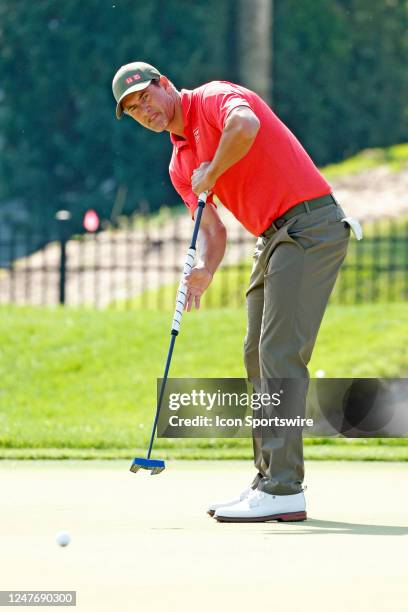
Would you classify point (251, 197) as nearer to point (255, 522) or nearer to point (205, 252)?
point (205, 252)

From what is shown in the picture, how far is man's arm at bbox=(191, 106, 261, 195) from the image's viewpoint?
6.13m

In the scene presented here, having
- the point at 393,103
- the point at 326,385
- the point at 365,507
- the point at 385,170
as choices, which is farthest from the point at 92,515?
the point at 393,103

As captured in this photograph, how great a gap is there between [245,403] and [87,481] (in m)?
0.88

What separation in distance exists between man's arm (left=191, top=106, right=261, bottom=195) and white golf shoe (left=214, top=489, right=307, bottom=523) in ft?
4.43

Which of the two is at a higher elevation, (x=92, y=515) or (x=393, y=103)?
(x=393, y=103)

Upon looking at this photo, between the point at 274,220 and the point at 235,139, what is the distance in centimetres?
46

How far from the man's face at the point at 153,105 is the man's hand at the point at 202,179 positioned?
23 cm

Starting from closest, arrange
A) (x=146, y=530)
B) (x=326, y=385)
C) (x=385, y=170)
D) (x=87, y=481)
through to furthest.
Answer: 1. (x=146, y=530)
2. (x=87, y=481)
3. (x=326, y=385)
4. (x=385, y=170)

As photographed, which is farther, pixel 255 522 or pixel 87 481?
pixel 87 481

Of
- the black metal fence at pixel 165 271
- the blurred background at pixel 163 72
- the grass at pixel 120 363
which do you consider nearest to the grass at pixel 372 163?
the blurred background at pixel 163 72

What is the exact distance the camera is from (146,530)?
589 cm

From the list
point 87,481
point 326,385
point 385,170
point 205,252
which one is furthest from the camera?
point 385,170

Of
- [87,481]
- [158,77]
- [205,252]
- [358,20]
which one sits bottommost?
[87,481]

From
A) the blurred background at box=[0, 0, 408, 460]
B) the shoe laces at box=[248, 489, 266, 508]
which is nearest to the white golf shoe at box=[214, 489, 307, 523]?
the shoe laces at box=[248, 489, 266, 508]
